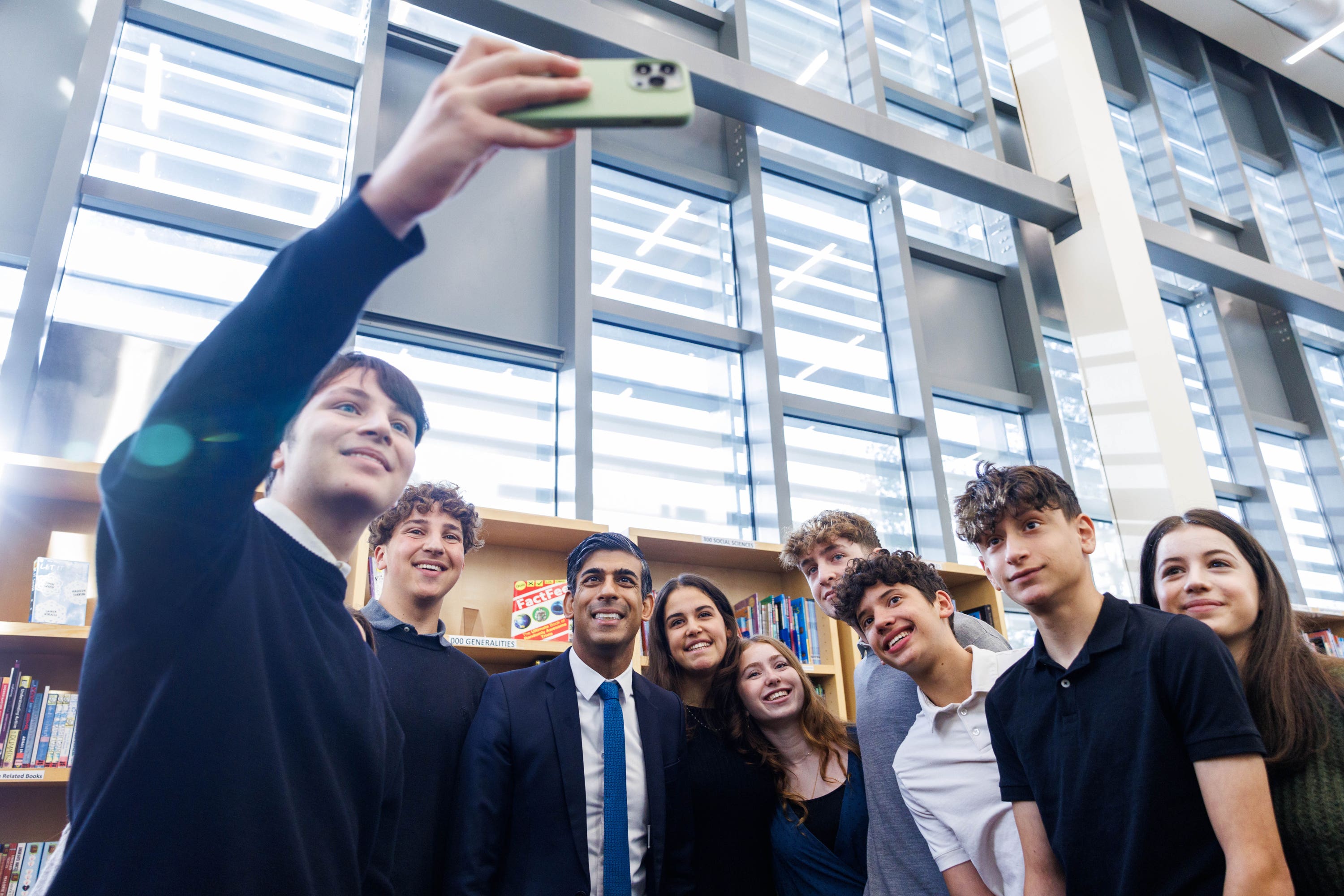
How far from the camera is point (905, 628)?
2.06m

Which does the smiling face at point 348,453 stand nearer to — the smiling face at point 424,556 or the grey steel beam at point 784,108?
the smiling face at point 424,556

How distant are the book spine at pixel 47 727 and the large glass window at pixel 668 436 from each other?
8.14 feet

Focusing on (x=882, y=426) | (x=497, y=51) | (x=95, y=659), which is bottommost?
(x=95, y=659)

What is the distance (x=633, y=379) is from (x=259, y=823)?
4384mm

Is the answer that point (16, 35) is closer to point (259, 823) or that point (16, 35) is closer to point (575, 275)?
point (575, 275)

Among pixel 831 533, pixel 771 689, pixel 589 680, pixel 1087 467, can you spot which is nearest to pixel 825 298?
pixel 1087 467

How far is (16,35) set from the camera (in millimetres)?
3879

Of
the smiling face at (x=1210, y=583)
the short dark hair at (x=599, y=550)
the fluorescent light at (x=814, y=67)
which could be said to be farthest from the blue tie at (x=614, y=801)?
the fluorescent light at (x=814, y=67)

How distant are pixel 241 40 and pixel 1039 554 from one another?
4.67 m

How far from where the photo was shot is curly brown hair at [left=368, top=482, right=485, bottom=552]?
2508 mm

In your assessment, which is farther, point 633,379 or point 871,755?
point 633,379

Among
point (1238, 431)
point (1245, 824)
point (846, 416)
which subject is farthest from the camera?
point (1238, 431)

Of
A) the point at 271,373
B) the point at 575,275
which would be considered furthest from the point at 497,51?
the point at 575,275

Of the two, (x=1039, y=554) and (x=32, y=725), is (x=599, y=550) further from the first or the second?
(x=32, y=725)
